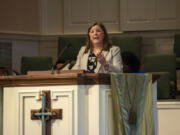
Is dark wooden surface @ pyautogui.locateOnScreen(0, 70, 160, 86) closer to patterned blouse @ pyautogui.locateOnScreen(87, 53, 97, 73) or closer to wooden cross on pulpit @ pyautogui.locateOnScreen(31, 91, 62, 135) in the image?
wooden cross on pulpit @ pyautogui.locateOnScreen(31, 91, 62, 135)

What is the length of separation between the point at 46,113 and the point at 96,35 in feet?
3.60

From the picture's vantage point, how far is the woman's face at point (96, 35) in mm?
3885

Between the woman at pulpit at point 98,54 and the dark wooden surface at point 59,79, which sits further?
the woman at pulpit at point 98,54

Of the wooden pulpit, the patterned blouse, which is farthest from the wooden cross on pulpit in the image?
the patterned blouse

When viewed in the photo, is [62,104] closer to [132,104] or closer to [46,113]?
[46,113]

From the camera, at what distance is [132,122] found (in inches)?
122

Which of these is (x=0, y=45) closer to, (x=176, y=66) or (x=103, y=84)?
(x=176, y=66)

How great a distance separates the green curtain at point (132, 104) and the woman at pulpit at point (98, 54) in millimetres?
570

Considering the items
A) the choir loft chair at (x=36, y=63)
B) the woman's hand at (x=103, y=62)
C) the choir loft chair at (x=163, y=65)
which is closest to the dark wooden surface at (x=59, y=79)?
the woman's hand at (x=103, y=62)

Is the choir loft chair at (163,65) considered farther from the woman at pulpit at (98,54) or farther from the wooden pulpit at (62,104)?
the wooden pulpit at (62,104)

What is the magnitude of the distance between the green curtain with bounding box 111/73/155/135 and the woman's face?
33.0 inches

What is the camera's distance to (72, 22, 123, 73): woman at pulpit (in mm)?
3756

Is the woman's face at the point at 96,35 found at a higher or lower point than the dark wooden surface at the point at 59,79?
higher

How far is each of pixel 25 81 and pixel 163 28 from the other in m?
3.51
